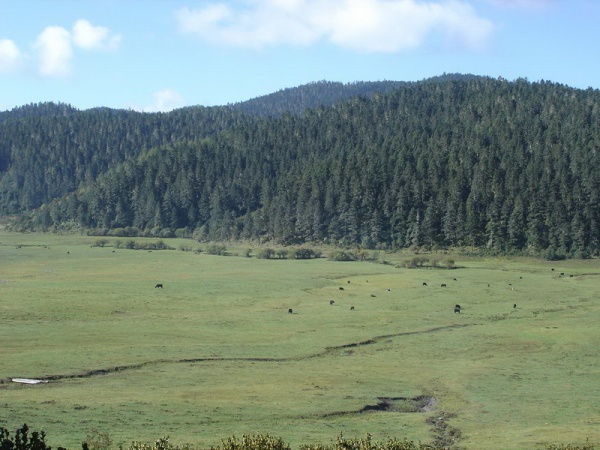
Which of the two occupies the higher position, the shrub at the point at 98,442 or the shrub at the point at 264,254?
the shrub at the point at 264,254

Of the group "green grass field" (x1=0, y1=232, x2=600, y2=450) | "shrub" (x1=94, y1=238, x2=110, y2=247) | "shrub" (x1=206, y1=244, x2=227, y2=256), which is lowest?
"green grass field" (x1=0, y1=232, x2=600, y2=450)

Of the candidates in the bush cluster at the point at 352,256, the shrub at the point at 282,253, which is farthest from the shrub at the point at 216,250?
A: the bush cluster at the point at 352,256

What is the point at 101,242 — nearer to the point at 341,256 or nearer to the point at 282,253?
the point at 282,253

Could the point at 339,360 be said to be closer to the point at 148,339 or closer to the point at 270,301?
the point at 148,339

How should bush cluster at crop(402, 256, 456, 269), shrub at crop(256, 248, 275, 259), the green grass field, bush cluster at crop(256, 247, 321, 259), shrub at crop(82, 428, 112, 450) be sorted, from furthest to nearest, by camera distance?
bush cluster at crop(256, 247, 321, 259), shrub at crop(256, 248, 275, 259), bush cluster at crop(402, 256, 456, 269), the green grass field, shrub at crop(82, 428, 112, 450)

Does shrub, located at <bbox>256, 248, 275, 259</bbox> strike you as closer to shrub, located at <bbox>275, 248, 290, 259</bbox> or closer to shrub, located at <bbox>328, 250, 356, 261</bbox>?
shrub, located at <bbox>275, 248, 290, 259</bbox>

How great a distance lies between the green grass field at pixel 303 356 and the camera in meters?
43.4

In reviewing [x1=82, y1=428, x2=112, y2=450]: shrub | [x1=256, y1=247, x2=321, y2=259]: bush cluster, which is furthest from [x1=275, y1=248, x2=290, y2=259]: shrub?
[x1=82, y1=428, x2=112, y2=450]: shrub

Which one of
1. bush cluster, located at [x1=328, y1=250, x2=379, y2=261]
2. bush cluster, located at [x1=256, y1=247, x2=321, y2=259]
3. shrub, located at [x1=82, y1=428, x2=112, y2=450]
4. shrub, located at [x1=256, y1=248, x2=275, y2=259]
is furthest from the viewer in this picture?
bush cluster, located at [x1=256, y1=247, x2=321, y2=259]

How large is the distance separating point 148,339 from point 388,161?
411 feet

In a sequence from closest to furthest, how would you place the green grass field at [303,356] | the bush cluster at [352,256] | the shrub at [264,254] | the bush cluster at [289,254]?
the green grass field at [303,356]
the bush cluster at [352,256]
the shrub at [264,254]
the bush cluster at [289,254]

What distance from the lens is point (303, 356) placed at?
64250mm

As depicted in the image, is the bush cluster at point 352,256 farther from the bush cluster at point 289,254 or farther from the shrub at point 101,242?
the shrub at point 101,242

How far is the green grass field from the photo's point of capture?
143 ft
